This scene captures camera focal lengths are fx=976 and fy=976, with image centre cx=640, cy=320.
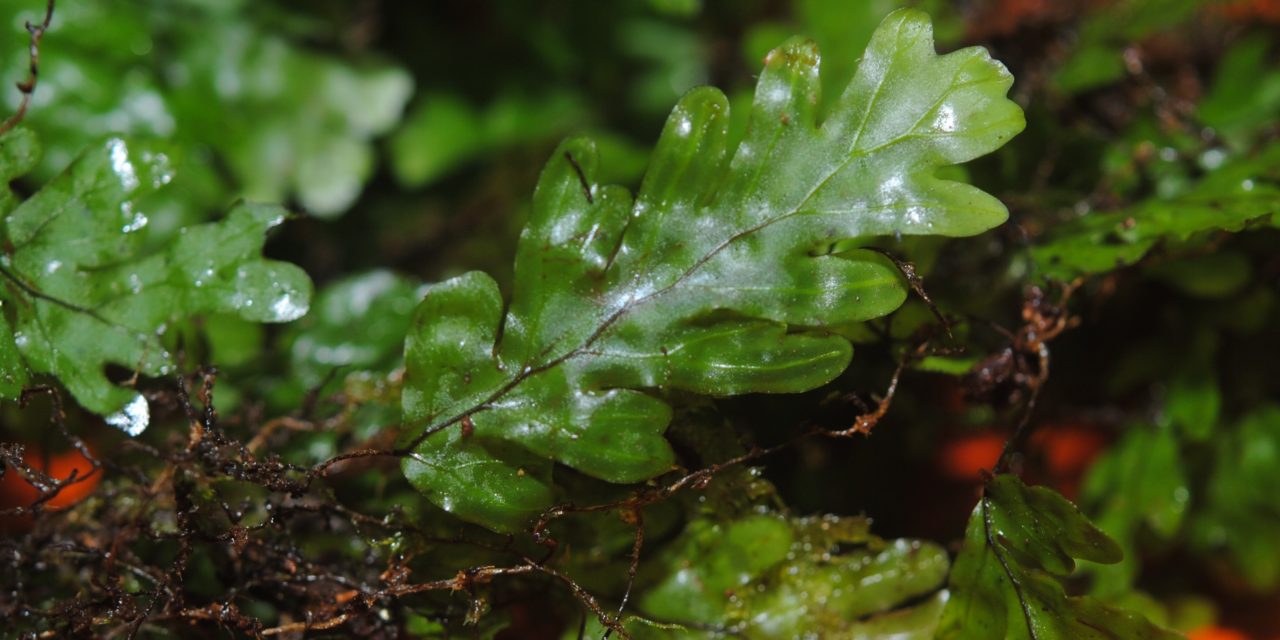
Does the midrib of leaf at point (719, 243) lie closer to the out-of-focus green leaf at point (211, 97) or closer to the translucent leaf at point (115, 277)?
the translucent leaf at point (115, 277)

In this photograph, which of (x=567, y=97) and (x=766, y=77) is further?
(x=567, y=97)

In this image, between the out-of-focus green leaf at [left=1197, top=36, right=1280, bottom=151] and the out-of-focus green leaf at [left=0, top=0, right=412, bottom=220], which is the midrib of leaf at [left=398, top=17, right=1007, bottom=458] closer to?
the out-of-focus green leaf at [left=1197, top=36, right=1280, bottom=151]

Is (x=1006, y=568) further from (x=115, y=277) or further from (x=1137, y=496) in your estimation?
(x=115, y=277)

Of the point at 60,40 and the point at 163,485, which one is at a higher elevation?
the point at 60,40

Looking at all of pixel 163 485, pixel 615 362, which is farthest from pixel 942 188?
pixel 163 485

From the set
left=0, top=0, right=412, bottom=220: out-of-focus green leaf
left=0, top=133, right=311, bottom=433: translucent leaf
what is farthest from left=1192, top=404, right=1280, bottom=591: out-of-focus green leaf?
left=0, top=0, right=412, bottom=220: out-of-focus green leaf

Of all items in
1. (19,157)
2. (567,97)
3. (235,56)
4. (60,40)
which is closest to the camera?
(19,157)

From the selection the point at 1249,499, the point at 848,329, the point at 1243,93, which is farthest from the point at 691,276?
the point at 1243,93

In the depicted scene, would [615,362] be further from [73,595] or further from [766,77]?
[73,595]
